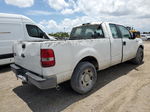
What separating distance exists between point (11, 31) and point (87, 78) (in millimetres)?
4474

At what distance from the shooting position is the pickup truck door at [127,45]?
5.05m

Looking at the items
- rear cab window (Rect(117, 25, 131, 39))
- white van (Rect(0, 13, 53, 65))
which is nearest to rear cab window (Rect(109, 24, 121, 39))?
rear cab window (Rect(117, 25, 131, 39))

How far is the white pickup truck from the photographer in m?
2.80

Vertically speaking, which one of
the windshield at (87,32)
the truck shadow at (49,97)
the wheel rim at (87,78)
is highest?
the windshield at (87,32)

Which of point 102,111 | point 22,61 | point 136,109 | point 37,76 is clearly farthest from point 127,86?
point 22,61

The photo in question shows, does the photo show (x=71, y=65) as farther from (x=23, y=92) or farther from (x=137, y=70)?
(x=137, y=70)

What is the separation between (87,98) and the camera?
343cm

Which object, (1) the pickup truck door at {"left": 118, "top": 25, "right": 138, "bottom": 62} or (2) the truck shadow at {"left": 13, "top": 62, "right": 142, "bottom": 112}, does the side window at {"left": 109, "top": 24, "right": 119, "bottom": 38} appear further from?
(2) the truck shadow at {"left": 13, "top": 62, "right": 142, "bottom": 112}

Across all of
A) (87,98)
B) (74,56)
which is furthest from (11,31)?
(87,98)

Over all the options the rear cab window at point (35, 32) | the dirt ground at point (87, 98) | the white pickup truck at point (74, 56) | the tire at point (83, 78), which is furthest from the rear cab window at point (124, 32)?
the rear cab window at point (35, 32)

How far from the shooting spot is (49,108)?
3.05m

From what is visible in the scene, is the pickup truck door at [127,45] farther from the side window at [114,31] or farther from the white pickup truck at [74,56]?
the side window at [114,31]

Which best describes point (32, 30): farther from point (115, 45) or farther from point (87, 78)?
point (87, 78)

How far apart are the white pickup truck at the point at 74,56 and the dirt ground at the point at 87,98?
39 centimetres
